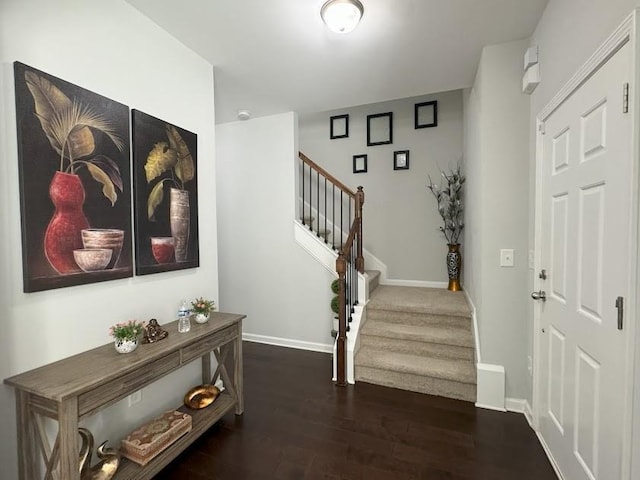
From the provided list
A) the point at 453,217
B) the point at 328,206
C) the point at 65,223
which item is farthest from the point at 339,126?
the point at 65,223

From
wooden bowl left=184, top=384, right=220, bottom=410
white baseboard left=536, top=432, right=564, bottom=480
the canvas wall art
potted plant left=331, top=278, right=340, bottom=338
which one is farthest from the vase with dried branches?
white baseboard left=536, top=432, right=564, bottom=480

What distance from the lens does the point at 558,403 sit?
1.73 m

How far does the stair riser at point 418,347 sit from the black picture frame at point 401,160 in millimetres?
2426

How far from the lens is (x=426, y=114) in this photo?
4.08 metres

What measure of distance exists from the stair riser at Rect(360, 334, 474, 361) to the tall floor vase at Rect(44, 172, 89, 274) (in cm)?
246

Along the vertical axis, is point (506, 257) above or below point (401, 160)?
below

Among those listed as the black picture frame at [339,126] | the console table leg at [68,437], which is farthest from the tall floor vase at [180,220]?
the black picture frame at [339,126]

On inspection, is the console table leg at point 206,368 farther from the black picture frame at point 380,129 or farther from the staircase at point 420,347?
the black picture frame at point 380,129

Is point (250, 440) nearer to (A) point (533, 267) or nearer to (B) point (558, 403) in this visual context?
(B) point (558, 403)

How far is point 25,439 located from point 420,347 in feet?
9.02

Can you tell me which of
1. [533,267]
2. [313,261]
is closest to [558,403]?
[533,267]

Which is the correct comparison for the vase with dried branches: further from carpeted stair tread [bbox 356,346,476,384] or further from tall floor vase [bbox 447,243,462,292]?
tall floor vase [bbox 447,243,462,292]

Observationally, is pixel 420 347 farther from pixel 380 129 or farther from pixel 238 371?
pixel 380 129

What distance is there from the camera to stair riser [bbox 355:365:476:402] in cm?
248
